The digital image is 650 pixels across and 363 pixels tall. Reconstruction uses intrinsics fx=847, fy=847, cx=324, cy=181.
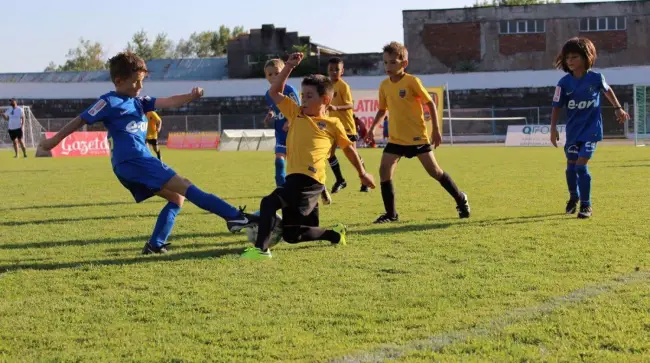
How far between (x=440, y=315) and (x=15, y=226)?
604 centimetres

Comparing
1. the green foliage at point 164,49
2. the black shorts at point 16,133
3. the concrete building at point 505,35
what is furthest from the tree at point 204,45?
the black shorts at point 16,133

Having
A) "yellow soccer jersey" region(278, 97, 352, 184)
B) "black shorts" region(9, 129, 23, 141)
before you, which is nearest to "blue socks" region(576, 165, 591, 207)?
"yellow soccer jersey" region(278, 97, 352, 184)

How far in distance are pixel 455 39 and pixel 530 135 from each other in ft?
81.2

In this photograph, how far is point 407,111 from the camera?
28.9 ft

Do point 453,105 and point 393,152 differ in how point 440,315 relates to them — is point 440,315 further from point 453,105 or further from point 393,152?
point 453,105

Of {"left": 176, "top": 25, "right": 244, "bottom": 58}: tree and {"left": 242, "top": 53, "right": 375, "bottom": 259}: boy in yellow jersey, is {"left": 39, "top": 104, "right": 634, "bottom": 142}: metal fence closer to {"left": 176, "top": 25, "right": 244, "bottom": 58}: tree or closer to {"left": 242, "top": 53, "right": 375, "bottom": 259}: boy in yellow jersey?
{"left": 242, "top": 53, "right": 375, "bottom": 259}: boy in yellow jersey

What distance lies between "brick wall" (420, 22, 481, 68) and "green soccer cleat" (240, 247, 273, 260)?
2149 inches

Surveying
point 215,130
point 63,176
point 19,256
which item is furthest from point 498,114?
point 19,256

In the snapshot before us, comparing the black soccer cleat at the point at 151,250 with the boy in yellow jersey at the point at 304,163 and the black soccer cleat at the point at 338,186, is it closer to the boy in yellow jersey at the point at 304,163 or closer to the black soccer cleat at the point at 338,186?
the boy in yellow jersey at the point at 304,163

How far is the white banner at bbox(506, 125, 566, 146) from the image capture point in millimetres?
34950

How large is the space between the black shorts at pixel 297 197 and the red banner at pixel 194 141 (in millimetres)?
31656

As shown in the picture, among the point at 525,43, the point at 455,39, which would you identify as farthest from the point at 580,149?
the point at 525,43

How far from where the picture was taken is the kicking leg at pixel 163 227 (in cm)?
693

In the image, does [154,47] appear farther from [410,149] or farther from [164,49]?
[410,149]
